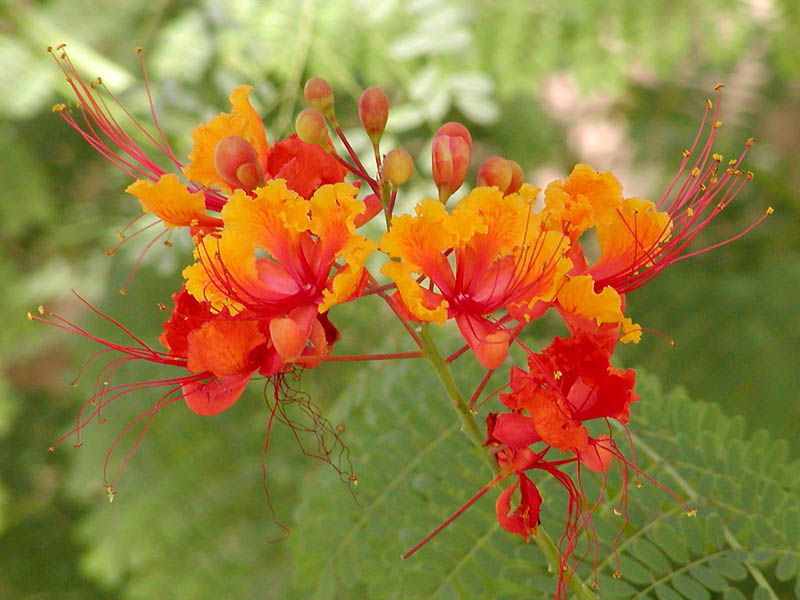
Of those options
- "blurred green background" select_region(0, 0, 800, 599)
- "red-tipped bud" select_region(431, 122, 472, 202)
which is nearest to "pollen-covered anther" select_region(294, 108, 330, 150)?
"red-tipped bud" select_region(431, 122, 472, 202)

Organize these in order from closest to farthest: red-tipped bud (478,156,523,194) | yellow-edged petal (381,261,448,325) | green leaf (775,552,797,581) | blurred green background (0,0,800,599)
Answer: yellow-edged petal (381,261,448,325), red-tipped bud (478,156,523,194), green leaf (775,552,797,581), blurred green background (0,0,800,599)

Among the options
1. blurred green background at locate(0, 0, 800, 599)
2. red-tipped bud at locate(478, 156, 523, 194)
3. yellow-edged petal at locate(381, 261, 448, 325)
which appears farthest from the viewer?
blurred green background at locate(0, 0, 800, 599)

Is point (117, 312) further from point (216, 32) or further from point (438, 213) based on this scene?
point (438, 213)

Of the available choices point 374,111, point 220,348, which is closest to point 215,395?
point 220,348

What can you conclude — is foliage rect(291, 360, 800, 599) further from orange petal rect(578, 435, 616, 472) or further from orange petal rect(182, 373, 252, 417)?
orange petal rect(182, 373, 252, 417)

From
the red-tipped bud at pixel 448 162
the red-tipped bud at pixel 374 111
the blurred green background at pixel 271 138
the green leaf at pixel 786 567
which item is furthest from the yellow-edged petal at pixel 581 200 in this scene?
the blurred green background at pixel 271 138

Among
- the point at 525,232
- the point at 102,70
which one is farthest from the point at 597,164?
the point at 525,232

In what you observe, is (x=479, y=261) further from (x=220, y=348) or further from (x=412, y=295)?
(x=220, y=348)

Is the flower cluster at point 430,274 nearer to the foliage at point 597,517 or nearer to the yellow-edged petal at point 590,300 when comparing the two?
the yellow-edged petal at point 590,300
